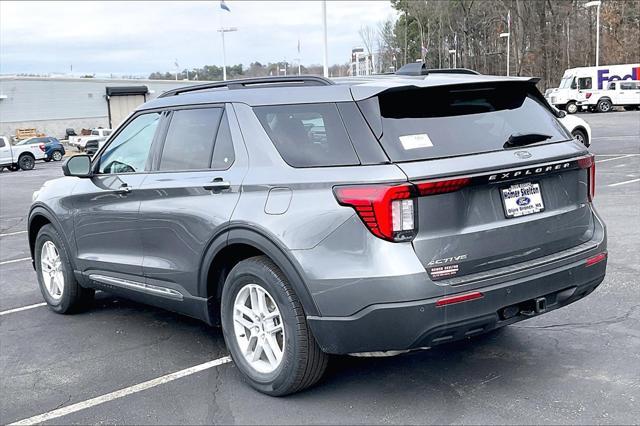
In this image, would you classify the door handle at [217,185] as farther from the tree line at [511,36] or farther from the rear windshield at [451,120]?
the tree line at [511,36]

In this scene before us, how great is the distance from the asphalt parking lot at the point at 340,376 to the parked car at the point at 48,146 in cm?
3224

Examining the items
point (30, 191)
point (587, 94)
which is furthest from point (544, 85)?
point (30, 191)

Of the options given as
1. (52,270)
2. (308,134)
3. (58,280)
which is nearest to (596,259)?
(308,134)

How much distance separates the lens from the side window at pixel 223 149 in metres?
→ 4.21

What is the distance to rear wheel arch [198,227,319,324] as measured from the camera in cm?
362

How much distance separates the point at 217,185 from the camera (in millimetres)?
4156

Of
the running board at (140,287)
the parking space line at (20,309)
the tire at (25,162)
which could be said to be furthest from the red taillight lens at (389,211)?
the tire at (25,162)

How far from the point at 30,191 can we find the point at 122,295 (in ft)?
52.1

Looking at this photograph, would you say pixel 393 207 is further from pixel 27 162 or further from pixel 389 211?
pixel 27 162

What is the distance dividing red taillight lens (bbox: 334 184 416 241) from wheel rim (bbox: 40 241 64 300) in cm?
363

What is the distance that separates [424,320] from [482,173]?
829 mm

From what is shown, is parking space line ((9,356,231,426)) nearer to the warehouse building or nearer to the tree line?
the tree line

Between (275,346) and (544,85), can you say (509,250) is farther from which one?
(544,85)

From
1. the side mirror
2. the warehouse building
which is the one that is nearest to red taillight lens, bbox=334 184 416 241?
the side mirror
